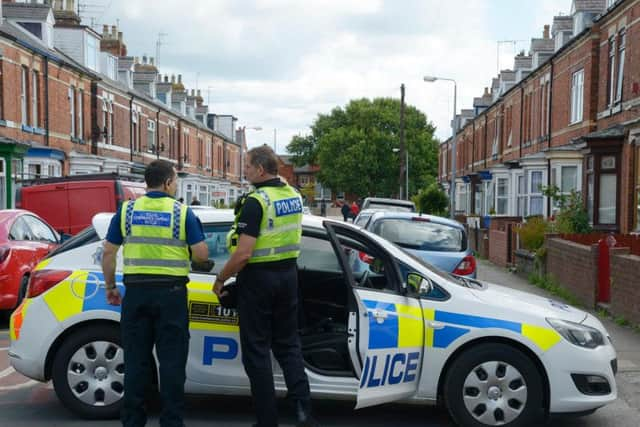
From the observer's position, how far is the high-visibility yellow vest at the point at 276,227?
4855 mm

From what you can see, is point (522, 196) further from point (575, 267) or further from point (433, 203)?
point (575, 267)

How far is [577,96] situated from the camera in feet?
79.5

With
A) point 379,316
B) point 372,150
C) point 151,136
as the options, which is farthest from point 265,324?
point 372,150

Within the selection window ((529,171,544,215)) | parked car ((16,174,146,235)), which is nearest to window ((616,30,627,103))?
window ((529,171,544,215))

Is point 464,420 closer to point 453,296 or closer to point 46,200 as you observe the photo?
point 453,296

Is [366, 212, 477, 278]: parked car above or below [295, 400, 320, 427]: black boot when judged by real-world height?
above

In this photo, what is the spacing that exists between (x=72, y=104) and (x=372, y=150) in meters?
43.7

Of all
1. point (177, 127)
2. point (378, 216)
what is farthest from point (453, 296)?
point (177, 127)

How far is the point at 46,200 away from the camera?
1570 centimetres

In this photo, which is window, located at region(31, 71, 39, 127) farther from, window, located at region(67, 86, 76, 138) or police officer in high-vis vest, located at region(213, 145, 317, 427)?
police officer in high-vis vest, located at region(213, 145, 317, 427)

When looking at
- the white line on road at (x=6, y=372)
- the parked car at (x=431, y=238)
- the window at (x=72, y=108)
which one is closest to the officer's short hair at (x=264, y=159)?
the white line on road at (x=6, y=372)

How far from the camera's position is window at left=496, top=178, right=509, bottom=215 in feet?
120

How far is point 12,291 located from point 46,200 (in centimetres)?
644

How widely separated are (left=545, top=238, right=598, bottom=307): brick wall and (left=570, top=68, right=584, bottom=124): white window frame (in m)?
9.61
